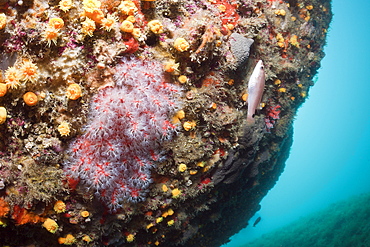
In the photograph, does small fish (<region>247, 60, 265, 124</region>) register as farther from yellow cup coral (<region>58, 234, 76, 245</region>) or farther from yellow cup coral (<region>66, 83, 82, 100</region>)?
yellow cup coral (<region>58, 234, 76, 245</region>)

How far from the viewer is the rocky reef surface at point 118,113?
2807 millimetres

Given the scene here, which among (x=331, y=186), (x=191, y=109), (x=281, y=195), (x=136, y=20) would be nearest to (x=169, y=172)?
(x=191, y=109)

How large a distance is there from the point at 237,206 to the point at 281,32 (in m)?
5.66

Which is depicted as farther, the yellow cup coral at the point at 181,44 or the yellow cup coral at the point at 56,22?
the yellow cup coral at the point at 181,44

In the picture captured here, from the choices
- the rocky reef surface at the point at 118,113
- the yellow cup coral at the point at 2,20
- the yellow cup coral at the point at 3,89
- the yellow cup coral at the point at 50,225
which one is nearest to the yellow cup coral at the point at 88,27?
the rocky reef surface at the point at 118,113

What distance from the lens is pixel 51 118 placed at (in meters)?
2.94

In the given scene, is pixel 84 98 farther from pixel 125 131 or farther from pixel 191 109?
pixel 191 109

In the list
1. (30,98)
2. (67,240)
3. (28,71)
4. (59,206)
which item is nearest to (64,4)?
(28,71)

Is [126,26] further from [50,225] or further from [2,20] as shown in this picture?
[50,225]

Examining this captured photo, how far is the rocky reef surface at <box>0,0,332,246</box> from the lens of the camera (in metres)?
2.81

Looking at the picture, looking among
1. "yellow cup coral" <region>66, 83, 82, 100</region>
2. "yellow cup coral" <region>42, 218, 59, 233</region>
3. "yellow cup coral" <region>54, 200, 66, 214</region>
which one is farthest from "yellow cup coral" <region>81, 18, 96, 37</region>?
"yellow cup coral" <region>42, 218, 59, 233</region>

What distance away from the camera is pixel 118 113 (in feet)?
9.96

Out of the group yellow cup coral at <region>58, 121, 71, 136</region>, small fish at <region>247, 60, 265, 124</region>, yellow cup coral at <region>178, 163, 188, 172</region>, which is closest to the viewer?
yellow cup coral at <region>58, 121, 71, 136</region>

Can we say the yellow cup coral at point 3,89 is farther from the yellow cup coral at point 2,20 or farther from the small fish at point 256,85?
the small fish at point 256,85
